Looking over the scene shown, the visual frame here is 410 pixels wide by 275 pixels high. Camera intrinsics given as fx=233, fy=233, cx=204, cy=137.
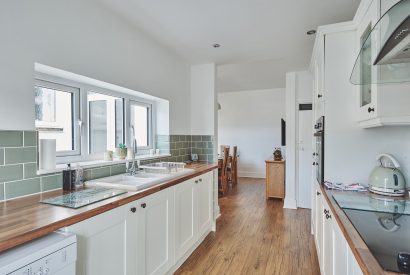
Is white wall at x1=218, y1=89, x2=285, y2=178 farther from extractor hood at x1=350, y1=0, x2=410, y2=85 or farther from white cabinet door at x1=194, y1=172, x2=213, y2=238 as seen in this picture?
extractor hood at x1=350, y1=0, x2=410, y2=85

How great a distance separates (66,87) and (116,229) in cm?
125

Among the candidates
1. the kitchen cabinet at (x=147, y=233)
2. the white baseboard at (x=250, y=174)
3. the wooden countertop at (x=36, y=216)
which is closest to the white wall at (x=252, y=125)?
the white baseboard at (x=250, y=174)

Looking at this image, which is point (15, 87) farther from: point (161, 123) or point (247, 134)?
point (247, 134)

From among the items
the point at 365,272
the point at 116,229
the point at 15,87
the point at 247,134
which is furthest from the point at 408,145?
the point at 247,134

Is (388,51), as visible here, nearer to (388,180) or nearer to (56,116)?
(388,180)

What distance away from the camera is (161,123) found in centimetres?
307

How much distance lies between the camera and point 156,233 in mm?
1817

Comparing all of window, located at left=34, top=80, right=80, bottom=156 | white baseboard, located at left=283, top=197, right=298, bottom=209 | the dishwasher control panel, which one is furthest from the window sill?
white baseboard, located at left=283, top=197, right=298, bottom=209

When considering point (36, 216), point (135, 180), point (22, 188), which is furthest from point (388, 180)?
point (22, 188)

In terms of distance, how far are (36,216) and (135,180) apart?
106 centimetres

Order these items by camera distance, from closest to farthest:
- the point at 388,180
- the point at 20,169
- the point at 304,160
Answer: the point at 20,169 < the point at 388,180 < the point at 304,160

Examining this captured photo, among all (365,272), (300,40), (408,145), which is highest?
(300,40)

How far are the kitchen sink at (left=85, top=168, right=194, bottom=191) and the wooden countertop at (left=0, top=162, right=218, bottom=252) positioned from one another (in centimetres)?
17

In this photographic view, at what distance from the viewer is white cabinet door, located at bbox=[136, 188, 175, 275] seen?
1635 mm
